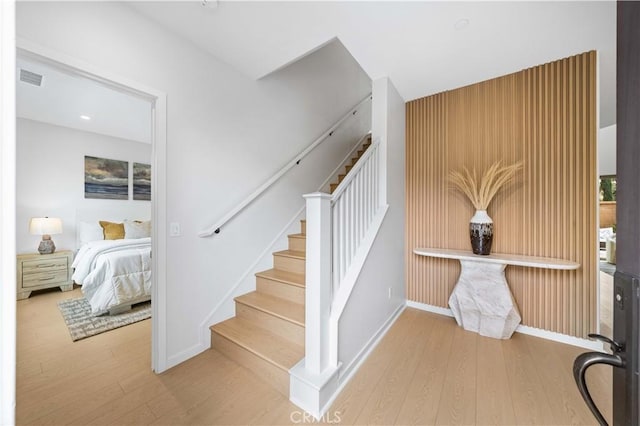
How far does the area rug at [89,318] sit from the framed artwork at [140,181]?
220 centimetres

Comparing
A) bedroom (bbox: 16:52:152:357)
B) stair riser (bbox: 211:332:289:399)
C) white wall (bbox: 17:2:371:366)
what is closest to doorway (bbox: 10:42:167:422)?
white wall (bbox: 17:2:371:366)

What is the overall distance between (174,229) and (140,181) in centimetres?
383

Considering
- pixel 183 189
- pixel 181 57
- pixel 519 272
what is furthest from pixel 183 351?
pixel 519 272

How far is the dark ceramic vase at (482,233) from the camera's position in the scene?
7.80 ft

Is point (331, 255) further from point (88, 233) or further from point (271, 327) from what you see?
point (88, 233)

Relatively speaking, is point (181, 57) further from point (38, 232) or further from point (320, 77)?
point (38, 232)

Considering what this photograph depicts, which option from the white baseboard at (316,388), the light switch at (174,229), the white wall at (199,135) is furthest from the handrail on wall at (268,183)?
the white baseboard at (316,388)

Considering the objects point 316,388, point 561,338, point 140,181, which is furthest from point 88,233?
point 561,338

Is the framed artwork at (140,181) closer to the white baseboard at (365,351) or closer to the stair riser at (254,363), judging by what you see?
the stair riser at (254,363)

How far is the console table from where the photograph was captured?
2.24 metres

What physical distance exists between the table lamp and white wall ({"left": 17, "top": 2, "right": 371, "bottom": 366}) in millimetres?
3241

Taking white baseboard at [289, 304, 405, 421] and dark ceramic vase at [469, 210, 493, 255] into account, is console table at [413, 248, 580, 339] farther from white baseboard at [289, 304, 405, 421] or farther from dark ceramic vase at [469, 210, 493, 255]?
white baseboard at [289, 304, 405, 421]

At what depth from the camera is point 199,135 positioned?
2.02 meters

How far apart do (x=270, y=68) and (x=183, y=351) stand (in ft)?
8.23
